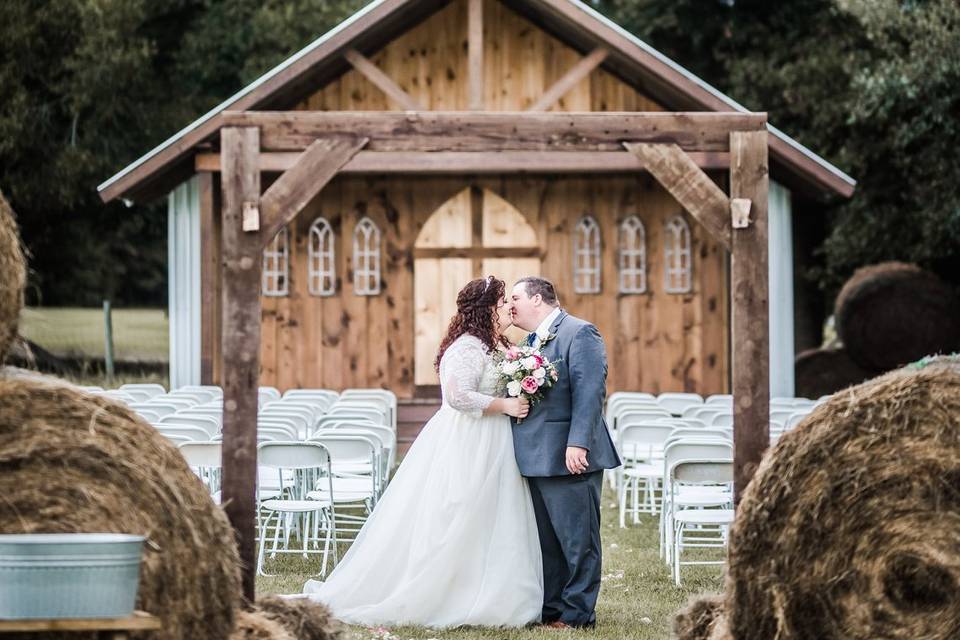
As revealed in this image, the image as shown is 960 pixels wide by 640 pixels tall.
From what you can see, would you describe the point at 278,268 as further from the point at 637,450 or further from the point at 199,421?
the point at 199,421

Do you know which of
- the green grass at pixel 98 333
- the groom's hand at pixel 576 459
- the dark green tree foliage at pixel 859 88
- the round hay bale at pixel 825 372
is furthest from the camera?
the green grass at pixel 98 333

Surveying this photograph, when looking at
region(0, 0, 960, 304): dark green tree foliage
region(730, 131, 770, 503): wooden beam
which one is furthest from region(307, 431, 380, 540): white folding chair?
region(0, 0, 960, 304): dark green tree foliage

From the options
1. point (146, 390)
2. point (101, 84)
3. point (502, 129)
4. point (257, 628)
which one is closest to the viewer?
point (257, 628)

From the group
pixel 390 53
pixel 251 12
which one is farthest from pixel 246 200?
pixel 251 12

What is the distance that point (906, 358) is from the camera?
71.1ft

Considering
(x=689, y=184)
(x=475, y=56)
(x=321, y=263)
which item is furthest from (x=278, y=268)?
(x=689, y=184)

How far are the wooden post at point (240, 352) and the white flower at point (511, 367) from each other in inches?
55.7

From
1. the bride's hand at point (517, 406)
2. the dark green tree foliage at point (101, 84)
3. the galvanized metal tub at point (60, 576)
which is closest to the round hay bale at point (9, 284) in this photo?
the galvanized metal tub at point (60, 576)

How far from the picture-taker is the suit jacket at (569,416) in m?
7.54

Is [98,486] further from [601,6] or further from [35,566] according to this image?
[601,6]

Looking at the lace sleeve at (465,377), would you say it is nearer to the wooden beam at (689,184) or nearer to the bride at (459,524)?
the bride at (459,524)

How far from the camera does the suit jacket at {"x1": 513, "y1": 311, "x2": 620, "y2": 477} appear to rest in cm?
754

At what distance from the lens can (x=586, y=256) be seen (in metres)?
17.7

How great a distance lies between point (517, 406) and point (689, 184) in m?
1.54
